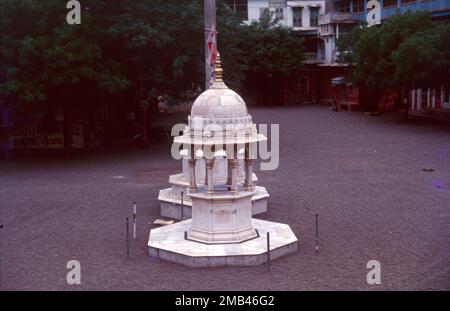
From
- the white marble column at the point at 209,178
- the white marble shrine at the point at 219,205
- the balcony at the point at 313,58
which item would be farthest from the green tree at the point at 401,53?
the white marble column at the point at 209,178

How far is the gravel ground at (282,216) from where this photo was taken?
37.9 ft

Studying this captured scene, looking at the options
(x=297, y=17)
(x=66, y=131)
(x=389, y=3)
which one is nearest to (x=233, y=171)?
(x=66, y=131)

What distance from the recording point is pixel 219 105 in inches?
505

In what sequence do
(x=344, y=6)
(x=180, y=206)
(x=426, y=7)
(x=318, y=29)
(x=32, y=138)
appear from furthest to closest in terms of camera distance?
(x=318, y=29) < (x=344, y=6) < (x=426, y=7) < (x=32, y=138) < (x=180, y=206)

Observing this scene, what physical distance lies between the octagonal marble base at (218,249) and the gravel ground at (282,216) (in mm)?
214

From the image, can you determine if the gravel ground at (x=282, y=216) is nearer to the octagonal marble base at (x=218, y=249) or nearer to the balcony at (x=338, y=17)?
the octagonal marble base at (x=218, y=249)

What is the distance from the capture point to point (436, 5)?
130 ft

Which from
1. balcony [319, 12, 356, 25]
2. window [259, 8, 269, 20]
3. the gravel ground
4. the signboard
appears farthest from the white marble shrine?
window [259, 8, 269, 20]

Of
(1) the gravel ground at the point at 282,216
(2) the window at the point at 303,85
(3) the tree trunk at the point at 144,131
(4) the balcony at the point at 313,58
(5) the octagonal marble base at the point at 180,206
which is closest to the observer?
(1) the gravel ground at the point at 282,216

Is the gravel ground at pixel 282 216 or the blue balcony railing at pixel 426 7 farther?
the blue balcony railing at pixel 426 7

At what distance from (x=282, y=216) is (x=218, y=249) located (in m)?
4.10

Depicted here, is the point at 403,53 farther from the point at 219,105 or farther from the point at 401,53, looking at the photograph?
the point at 219,105

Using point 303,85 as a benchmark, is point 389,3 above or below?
above

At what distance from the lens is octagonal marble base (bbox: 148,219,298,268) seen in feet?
40.1
